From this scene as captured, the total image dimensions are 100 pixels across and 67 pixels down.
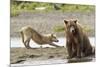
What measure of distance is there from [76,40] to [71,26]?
0.18 metres

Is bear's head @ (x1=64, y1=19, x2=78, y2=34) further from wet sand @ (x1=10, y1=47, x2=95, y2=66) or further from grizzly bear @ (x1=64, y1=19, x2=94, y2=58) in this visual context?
wet sand @ (x1=10, y1=47, x2=95, y2=66)

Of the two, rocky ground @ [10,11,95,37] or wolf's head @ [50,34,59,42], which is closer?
rocky ground @ [10,11,95,37]

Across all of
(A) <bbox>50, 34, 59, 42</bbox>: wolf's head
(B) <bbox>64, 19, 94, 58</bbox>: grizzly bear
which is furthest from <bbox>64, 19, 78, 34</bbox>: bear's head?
(A) <bbox>50, 34, 59, 42</bbox>: wolf's head

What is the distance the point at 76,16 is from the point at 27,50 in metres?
0.71

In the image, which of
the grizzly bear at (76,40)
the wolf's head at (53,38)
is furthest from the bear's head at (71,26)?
the wolf's head at (53,38)

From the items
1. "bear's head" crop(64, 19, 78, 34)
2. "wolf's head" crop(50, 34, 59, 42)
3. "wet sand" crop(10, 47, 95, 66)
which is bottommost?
"wet sand" crop(10, 47, 95, 66)

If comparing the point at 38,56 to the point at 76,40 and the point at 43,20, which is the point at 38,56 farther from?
the point at 76,40

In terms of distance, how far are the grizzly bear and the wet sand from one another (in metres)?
0.08

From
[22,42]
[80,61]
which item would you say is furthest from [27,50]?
[80,61]

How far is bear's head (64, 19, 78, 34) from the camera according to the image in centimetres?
225

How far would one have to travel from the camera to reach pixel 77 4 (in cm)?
230

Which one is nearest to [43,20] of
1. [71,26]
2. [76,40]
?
[71,26]
